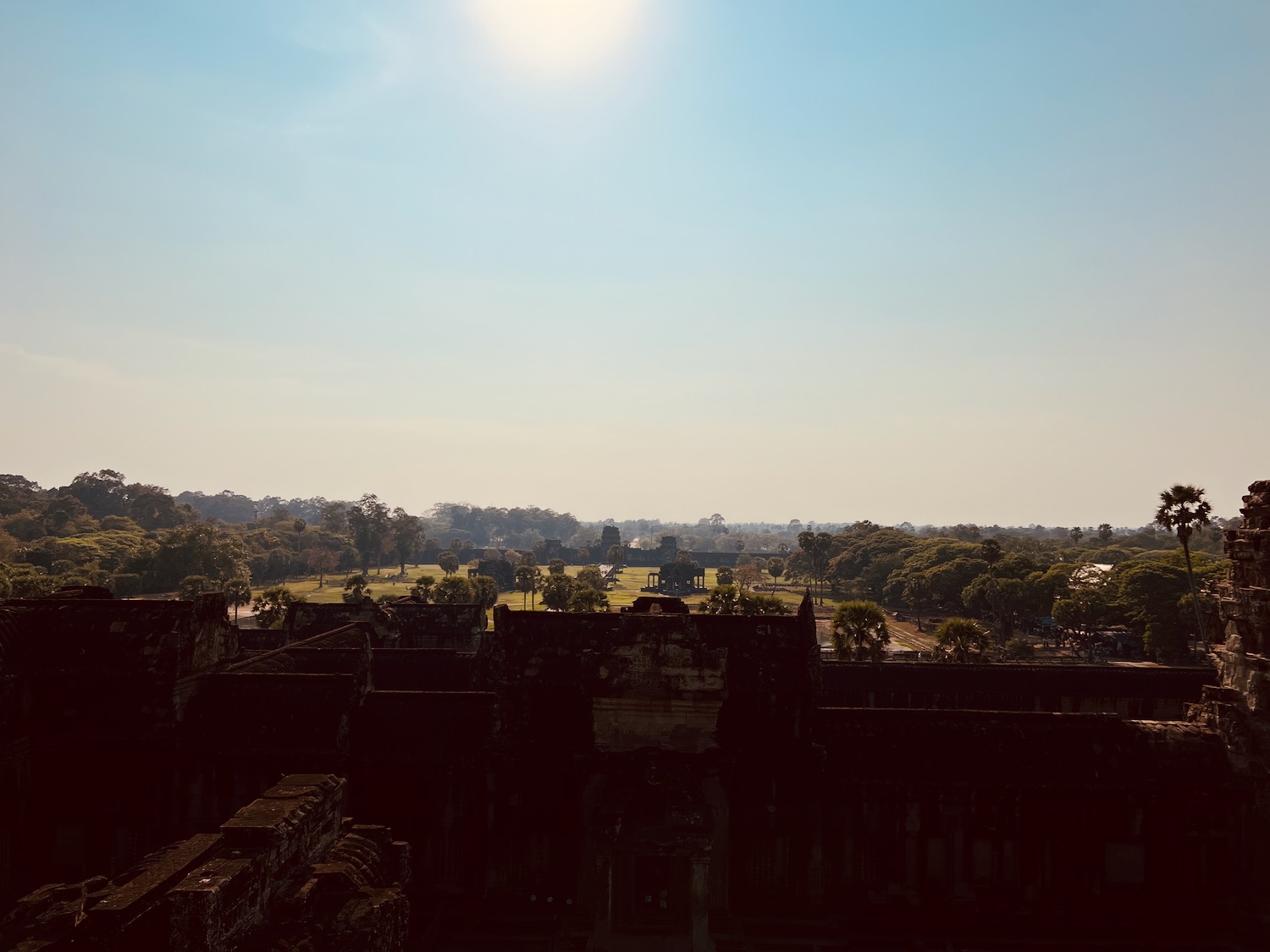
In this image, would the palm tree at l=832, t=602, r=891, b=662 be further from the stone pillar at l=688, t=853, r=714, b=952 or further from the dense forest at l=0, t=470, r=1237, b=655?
the stone pillar at l=688, t=853, r=714, b=952

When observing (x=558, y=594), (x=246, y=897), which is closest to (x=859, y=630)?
(x=246, y=897)

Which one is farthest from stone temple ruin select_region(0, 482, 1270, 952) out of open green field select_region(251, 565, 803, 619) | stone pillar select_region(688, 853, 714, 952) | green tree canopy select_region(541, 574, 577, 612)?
open green field select_region(251, 565, 803, 619)

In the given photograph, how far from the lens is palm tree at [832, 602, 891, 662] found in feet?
121

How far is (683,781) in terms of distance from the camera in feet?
45.4

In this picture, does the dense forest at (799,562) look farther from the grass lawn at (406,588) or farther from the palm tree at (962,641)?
the palm tree at (962,641)

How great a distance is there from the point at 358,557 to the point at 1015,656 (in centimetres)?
12098

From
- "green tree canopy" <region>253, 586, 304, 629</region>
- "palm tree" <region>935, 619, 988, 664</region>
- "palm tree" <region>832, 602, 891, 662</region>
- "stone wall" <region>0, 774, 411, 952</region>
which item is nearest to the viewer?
"stone wall" <region>0, 774, 411, 952</region>

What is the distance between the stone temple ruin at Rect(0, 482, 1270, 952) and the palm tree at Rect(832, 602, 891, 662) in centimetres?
2108

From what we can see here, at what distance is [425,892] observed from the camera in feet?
48.4

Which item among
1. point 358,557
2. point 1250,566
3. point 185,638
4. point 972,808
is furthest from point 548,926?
point 358,557

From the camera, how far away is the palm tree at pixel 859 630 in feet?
121

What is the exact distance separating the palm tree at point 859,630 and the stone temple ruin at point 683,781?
69.2 feet

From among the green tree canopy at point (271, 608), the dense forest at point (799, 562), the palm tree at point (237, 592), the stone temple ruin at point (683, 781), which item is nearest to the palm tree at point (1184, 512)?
the dense forest at point (799, 562)

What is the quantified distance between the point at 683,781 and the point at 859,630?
25.4 meters
